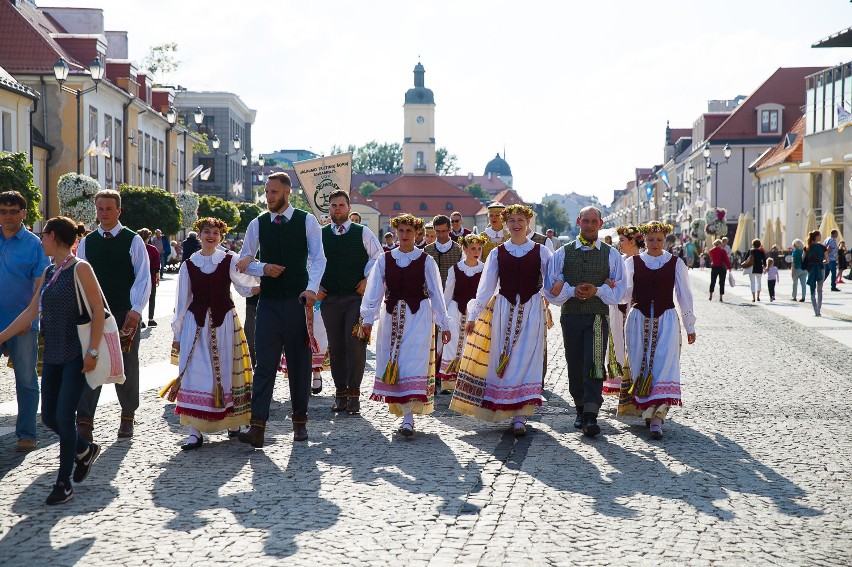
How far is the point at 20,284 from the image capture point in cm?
840

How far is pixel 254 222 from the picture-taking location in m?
8.73

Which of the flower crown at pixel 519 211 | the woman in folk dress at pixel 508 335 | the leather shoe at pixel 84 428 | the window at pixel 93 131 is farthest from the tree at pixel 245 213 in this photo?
the leather shoe at pixel 84 428

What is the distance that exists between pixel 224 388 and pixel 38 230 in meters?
Result: 33.2

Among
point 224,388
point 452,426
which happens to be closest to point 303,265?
point 224,388

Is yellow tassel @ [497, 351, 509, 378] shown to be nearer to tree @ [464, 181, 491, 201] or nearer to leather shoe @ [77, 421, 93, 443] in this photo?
leather shoe @ [77, 421, 93, 443]

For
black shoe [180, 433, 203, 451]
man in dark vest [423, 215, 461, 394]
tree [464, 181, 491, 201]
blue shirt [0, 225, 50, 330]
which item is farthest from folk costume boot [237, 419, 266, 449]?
tree [464, 181, 491, 201]

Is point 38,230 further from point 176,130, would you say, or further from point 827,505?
point 827,505

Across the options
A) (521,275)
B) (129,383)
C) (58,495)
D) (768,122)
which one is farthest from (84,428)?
(768,122)

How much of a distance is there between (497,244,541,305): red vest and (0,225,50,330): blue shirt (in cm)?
353

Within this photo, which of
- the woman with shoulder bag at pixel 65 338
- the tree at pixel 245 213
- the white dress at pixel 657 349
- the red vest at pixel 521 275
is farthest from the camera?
the tree at pixel 245 213

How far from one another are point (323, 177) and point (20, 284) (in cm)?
771

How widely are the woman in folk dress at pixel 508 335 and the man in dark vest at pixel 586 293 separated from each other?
0.66 feet

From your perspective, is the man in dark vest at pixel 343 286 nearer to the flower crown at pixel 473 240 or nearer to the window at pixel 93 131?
the flower crown at pixel 473 240

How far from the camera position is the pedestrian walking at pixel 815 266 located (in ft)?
77.9
